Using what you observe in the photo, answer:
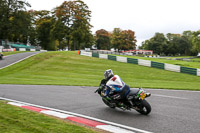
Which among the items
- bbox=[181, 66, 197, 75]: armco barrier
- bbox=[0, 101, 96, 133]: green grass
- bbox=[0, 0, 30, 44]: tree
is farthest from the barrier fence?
bbox=[0, 0, 30, 44]: tree

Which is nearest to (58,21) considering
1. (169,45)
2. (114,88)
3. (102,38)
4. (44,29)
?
(44,29)

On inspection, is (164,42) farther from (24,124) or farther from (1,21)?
(24,124)

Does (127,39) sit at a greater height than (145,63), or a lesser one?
greater

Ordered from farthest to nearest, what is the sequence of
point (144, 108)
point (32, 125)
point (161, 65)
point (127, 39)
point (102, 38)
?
1. point (102, 38)
2. point (127, 39)
3. point (161, 65)
4. point (144, 108)
5. point (32, 125)

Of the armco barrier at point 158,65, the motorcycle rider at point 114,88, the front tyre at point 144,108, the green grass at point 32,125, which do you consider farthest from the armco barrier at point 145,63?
the green grass at point 32,125

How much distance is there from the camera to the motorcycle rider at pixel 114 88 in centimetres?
740

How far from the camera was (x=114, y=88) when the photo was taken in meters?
7.52

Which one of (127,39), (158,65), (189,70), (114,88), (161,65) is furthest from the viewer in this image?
(127,39)

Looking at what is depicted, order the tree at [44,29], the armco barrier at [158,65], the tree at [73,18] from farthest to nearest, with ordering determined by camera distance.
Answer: the tree at [44,29], the tree at [73,18], the armco barrier at [158,65]

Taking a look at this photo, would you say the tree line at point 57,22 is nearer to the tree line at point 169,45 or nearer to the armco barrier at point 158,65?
the armco barrier at point 158,65

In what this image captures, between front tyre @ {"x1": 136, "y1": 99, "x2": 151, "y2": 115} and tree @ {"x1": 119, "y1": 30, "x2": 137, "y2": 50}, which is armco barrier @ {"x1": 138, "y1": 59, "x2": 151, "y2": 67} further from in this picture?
tree @ {"x1": 119, "y1": 30, "x2": 137, "y2": 50}

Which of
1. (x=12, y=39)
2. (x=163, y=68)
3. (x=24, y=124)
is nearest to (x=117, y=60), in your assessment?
(x=163, y=68)

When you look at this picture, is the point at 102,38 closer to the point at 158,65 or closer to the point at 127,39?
the point at 127,39

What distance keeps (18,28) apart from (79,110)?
55689 millimetres
